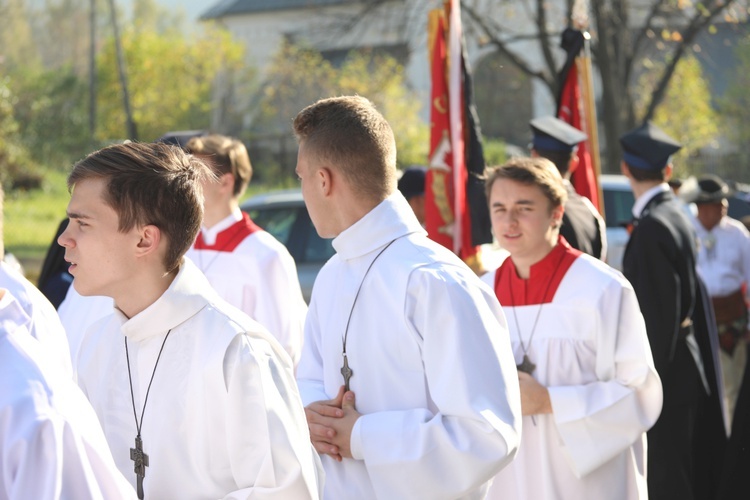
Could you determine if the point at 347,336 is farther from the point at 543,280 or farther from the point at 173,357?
the point at 543,280

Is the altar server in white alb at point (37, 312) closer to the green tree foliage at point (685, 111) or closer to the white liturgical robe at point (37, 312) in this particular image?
the white liturgical robe at point (37, 312)

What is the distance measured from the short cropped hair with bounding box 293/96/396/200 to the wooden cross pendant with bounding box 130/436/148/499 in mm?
952

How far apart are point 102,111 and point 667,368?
91.3ft

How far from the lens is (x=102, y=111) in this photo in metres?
31.4

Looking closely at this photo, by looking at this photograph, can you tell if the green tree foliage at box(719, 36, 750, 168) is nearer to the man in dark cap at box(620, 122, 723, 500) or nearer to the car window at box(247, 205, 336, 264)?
the car window at box(247, 205, 336, 264)

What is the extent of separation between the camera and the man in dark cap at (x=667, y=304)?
5.63 m

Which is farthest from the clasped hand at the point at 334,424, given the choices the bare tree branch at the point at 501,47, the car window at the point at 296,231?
the bare tree branch at the point at 501,47

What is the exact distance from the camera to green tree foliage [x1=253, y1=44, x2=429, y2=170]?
26.7m

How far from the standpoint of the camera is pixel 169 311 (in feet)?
8.71

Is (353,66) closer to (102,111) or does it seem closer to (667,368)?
(102,111)

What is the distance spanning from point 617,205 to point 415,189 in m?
6.20

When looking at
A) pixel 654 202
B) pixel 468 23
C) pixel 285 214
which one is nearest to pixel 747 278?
pixel 654 202

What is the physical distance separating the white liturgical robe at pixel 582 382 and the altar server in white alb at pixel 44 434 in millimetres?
2382

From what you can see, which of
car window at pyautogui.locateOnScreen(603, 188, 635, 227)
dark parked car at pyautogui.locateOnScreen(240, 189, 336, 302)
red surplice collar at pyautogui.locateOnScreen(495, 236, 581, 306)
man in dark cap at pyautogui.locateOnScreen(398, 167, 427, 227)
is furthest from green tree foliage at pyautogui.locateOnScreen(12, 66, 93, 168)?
red surplice collar at pyautogui.locateOnScreen(495, 236, 581, 306)
